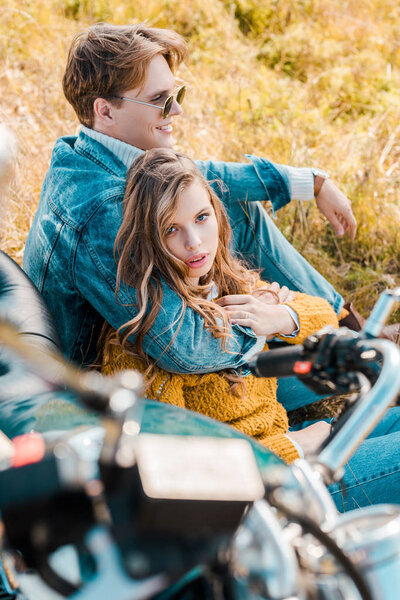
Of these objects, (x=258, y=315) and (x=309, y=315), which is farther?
(x=309, y=315)

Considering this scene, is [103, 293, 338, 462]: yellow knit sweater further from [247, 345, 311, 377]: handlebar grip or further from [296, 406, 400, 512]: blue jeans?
[247, 345, 311, 377]: handlebar grip

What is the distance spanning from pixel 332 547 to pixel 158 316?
3.27 ft

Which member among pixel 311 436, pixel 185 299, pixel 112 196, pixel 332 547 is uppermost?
pixel 332 547

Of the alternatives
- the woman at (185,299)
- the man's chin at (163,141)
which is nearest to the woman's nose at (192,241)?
the woman at (185,299)

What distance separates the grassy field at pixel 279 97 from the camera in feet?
10.7

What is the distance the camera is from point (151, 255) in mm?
1664

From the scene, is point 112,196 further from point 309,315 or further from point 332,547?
point 332,547

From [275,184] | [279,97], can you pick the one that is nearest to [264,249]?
[275,184]

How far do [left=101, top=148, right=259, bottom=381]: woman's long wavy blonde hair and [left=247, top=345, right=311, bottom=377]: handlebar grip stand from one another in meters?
0.74

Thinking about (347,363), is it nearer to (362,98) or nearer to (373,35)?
(362,98)

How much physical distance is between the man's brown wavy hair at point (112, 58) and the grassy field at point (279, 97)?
1.68 feet

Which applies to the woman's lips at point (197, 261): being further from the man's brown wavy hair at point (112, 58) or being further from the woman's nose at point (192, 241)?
the man's brown wavy hair at point (112, 58)

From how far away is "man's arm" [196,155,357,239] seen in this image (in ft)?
7.75

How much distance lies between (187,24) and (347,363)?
198 inches
